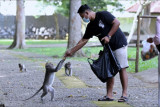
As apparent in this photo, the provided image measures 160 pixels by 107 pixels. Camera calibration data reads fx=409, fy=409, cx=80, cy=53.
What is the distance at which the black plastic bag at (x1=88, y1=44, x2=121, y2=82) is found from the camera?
6.95 metres

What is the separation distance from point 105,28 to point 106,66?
661 mm

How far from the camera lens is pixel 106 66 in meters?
6.96

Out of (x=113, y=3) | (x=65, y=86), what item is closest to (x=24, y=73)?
(x=65, y=86)

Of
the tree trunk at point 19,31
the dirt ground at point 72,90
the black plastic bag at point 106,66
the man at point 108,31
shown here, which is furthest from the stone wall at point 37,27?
the black plastic bag at point 106,66

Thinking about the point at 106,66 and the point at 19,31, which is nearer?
the point at 106,66

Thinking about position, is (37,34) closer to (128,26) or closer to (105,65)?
(128,26)

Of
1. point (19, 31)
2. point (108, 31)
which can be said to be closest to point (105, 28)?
point (108, 31)

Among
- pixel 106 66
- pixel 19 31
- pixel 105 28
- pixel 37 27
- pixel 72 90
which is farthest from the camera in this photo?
pixel 37 27

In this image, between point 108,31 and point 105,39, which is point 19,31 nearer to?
point 108,31

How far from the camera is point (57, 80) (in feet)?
33.6

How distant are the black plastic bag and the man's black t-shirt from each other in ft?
0.60

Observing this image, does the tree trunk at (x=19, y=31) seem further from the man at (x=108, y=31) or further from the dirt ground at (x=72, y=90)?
the man at (x=108, y=31)

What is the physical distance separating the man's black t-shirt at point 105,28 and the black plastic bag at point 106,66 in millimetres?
183

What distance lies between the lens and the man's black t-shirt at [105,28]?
7.01 meters
